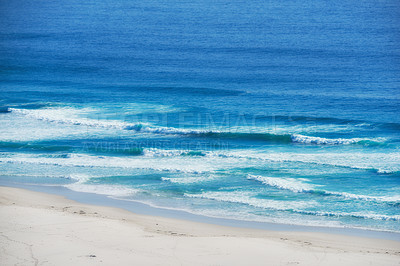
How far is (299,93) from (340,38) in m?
22.4

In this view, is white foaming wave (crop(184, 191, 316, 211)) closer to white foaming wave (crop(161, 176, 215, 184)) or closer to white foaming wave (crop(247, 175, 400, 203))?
white foaming wave (crop(247, 175, 400, 203))

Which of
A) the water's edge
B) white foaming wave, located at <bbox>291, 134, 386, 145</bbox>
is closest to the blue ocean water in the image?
white foaming wave, located at <bbox>291, 134, 386, 145</bbox>

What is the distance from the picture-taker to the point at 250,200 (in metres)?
23.8

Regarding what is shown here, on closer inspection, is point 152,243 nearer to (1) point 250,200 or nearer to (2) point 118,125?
(1) point 250,200

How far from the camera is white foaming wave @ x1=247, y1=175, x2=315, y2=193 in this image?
2517cm

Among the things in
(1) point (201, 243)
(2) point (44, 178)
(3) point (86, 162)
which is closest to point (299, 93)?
(3) point (86, 162)

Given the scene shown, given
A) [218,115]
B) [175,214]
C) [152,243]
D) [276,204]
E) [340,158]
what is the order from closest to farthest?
[152,243], [175,214], [276,204], [340,158], [218,115]

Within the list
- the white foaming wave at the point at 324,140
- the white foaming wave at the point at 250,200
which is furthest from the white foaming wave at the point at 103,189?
the white foaming wave at the point at 324,140

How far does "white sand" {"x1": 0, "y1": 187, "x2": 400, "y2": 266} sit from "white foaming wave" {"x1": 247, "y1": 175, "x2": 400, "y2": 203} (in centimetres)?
476

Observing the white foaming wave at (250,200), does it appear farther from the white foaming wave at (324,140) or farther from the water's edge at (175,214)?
the white foaming wave at (324,140)

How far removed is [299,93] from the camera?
136ft

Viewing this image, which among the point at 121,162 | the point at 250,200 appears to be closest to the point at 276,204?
the point at 250,200

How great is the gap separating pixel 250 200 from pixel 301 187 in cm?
296

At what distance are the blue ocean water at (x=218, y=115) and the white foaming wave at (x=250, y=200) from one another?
9 cm
